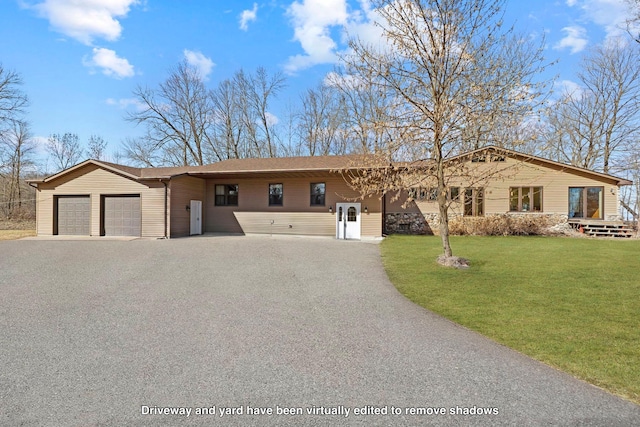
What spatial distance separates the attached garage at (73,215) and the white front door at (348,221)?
13.2 meters

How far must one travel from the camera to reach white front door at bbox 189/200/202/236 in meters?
18.9

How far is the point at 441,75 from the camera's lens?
9.71m

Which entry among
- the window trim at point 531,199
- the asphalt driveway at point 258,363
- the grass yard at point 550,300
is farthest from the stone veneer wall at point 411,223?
the asphalt driveway at point 258,363

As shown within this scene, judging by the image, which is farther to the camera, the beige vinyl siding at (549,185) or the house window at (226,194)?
the house window at (226,194)

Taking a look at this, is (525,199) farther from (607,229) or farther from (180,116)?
(180,116)

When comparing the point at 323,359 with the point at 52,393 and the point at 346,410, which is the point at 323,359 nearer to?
the point at 346,410

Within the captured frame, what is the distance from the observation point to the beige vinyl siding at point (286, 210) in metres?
17.8

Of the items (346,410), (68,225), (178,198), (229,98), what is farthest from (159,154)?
(346,410)

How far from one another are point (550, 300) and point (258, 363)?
5532mm

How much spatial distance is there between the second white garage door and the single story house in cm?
5

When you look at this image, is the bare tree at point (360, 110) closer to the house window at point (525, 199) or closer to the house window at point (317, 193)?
the house window at point (317, 193)

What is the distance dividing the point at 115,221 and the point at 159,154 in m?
18.5

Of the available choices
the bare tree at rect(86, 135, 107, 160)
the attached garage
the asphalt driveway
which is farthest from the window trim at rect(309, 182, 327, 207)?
the bare tree at rect(86, 135, 107, 160)

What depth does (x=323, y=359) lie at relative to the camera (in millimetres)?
3941
